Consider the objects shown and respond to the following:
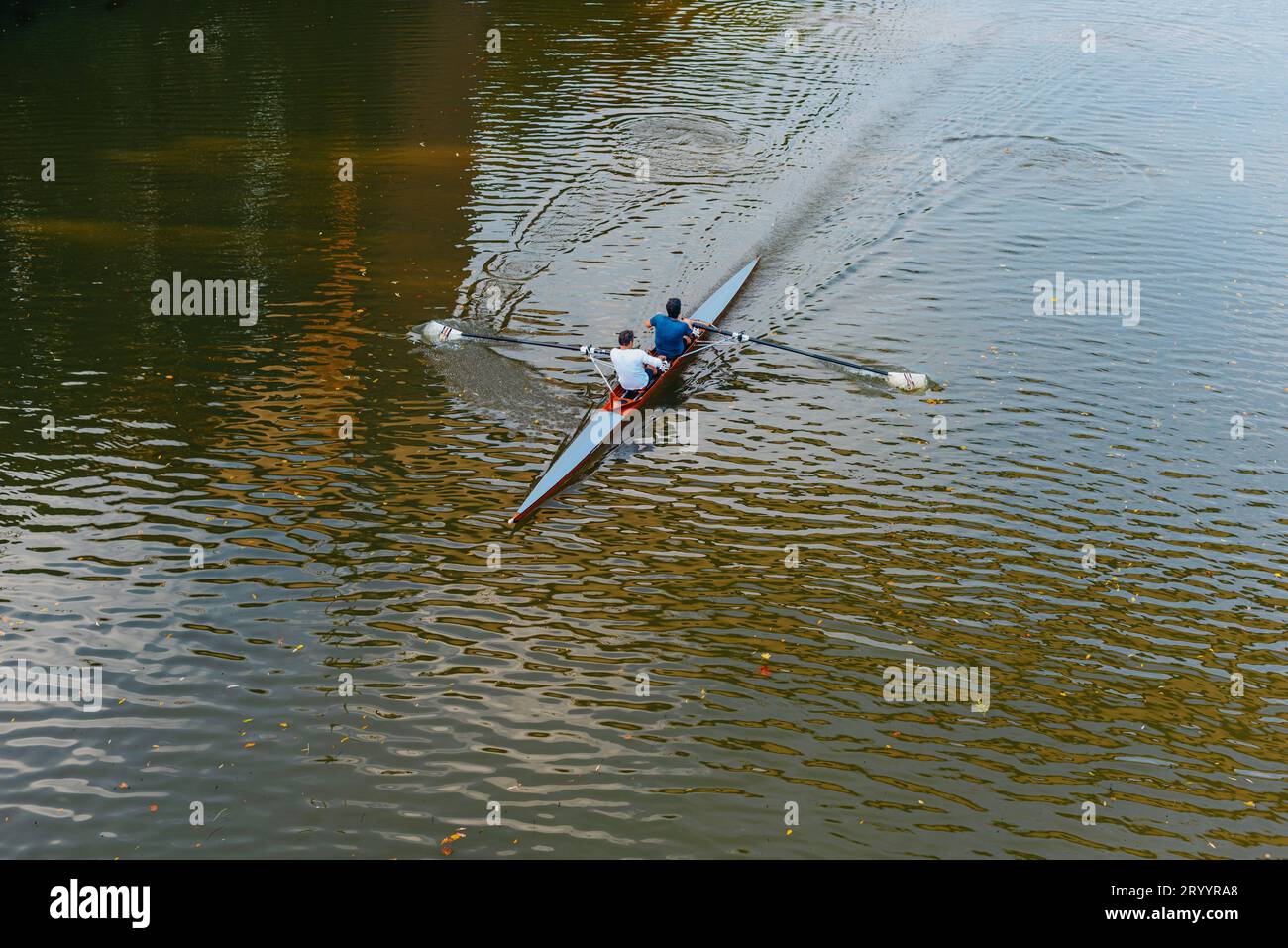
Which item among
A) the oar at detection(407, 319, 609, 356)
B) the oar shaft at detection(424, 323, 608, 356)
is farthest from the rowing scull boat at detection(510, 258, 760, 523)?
the oar at detection(407, 319, 609, 356)

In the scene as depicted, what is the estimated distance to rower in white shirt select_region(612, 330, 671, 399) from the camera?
1936 centimetres

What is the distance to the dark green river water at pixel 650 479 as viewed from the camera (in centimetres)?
1252

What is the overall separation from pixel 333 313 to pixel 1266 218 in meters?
22.9

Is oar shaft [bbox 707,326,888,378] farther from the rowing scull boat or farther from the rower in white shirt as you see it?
the rower in white shirt

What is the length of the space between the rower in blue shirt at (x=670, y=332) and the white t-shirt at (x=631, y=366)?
114 cm

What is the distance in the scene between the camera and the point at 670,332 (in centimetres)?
2072

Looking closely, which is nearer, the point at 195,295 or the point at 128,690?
the point at 128,690

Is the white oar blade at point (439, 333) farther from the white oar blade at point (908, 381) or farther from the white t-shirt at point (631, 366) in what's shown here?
the white oar blade at point (908, 381)

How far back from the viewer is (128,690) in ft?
45.2

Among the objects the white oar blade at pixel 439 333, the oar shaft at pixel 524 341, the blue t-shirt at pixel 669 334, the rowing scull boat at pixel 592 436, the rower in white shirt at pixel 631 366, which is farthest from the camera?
the white oar blade at pixel 439 333

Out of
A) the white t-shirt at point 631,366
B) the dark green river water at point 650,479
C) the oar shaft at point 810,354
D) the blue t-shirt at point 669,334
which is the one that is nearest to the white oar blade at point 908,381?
the oar shaft at point 810,354
